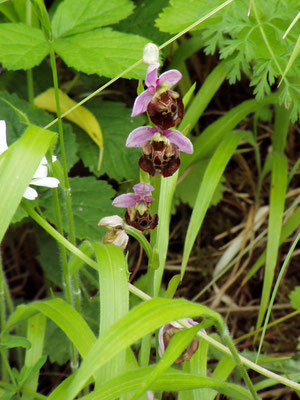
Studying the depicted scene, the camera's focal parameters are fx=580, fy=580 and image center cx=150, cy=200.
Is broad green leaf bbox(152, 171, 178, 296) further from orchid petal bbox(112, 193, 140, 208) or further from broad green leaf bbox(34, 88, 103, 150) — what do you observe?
broad green leaf bbox(34, 88, 103, 150)

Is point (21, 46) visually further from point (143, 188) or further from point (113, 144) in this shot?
point (143, 188)

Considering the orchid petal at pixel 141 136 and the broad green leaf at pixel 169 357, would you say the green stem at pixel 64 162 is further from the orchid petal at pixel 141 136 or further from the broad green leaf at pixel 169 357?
the broad green leaf at pixel 169 357

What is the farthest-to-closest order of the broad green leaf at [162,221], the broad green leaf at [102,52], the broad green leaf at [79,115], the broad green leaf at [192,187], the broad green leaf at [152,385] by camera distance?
1. the broad green leaf at [192,187]
2. the broad green leaf at [79,115]
3. the broad green leaf at [102,52]
4. the broad green leaf at [162,221]
5. the broad green leaf at [152,385]

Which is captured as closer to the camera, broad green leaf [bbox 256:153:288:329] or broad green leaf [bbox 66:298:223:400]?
broad green leaf [bbox 66:298:223:400]

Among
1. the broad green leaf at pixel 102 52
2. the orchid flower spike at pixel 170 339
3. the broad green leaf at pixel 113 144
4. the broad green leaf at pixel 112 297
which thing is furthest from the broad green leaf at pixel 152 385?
the broad green leaf at pixel 113 144

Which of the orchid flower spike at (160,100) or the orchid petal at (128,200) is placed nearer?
the orchid flower spike at (160,100)

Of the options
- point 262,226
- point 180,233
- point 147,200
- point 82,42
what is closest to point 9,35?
point 82,42

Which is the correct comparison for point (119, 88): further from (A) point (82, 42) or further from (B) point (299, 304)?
(B) point (299, 304)

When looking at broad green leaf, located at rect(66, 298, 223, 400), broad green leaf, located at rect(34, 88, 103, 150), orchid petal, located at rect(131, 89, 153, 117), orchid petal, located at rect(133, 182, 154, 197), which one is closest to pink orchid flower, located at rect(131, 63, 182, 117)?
orchid petal, located at rect(131, 89, 153, 117)
